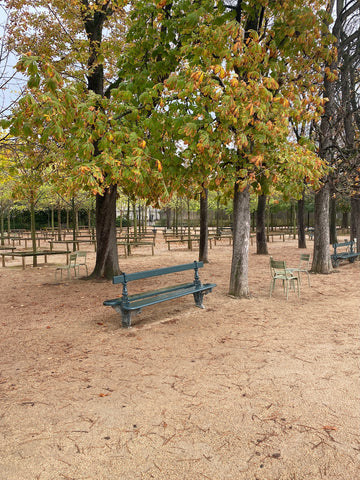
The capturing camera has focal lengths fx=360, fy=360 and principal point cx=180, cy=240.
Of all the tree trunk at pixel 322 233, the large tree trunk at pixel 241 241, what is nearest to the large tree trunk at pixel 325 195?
the tree trunk at pixel 322 233

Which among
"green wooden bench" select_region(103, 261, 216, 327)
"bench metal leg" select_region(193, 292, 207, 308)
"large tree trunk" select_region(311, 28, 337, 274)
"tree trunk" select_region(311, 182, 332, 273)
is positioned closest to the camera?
"green wooden bench" select_region(103, 261, 216, 327)

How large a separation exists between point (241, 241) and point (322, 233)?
4352 millimetres

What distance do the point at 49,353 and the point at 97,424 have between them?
2.14 metres

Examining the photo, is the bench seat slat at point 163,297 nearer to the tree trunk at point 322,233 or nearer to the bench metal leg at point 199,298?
the bench metal leg at point 199,298

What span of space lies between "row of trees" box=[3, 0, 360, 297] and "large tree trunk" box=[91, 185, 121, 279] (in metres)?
1.49

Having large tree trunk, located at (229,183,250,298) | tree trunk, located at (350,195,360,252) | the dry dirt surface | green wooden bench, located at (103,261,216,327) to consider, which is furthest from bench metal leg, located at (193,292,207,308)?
tree trunk, located at (350,195,360,252)

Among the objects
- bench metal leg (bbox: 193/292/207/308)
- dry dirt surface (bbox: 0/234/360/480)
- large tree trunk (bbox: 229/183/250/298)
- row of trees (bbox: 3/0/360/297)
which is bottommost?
dry dirt surface (bbox: 0/234/360/480)

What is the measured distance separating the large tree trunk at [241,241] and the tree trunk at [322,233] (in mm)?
4183

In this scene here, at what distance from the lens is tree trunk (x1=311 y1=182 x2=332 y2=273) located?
1137 cm

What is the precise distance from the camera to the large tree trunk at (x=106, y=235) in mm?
10695

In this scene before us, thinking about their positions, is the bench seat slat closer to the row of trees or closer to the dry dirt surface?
the dry dirt surface

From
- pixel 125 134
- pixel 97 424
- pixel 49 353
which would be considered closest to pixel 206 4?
pixel 125 134

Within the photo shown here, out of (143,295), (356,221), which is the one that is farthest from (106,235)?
(356,221)

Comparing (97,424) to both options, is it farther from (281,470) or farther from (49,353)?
(49,353)
